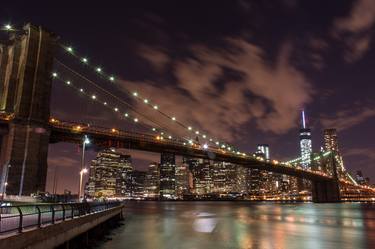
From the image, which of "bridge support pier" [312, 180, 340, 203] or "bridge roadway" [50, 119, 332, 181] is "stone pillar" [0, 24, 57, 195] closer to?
"bridge roadway" [50, 119, 332, 181]

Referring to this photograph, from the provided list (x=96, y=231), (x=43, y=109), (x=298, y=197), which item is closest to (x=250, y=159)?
(x=43, y=109)

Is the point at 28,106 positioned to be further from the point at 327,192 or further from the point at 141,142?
the point at 327,192

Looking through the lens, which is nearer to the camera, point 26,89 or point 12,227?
point 12,227

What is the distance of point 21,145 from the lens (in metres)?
46.3

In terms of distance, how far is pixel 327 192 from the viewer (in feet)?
434

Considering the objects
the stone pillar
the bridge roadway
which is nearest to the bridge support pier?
the bridge roadway

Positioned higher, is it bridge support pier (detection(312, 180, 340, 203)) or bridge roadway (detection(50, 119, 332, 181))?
bridge roadway (detection(50, 119, 332, 181))

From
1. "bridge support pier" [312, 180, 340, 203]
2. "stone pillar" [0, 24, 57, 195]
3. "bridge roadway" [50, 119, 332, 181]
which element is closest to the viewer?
"stone pillar" [0, 24, 57, 195]

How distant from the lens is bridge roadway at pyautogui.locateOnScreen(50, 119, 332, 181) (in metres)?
61.0

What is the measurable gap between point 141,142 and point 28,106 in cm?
2921

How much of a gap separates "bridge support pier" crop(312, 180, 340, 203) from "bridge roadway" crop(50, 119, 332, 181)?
96.3 feet

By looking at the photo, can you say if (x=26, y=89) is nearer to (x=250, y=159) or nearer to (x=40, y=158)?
(x=40, y=158)

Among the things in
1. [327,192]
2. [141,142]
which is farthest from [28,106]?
[327,192]

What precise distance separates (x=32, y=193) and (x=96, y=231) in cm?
2100
